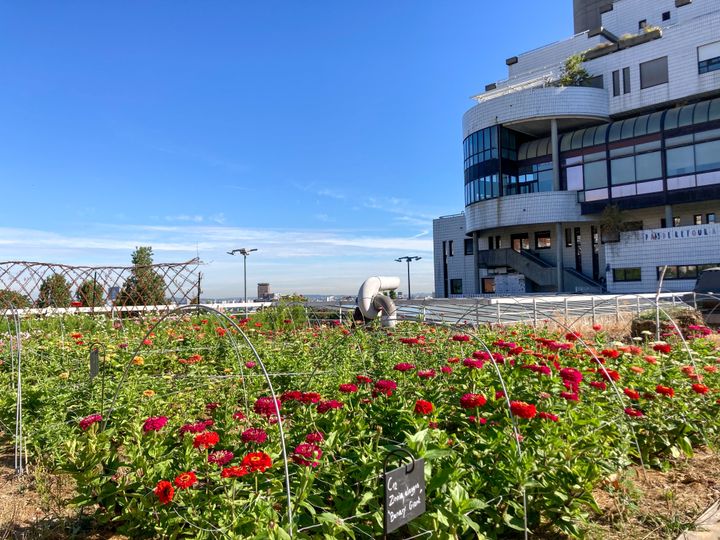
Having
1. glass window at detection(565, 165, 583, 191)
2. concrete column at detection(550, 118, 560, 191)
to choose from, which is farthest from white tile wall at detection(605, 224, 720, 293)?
concrete column at detection(550, 118, 560, 191)

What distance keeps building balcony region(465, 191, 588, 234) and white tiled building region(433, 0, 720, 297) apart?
0.08 meters

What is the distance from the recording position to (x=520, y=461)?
3018 mm

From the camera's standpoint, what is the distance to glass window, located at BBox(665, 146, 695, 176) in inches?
1268

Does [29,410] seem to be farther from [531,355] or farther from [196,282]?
[196,282]

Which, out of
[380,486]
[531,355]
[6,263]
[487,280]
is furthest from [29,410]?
[487,280]

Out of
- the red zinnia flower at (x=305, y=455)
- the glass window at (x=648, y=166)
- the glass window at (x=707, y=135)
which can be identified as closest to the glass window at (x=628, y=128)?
the glass window at (x=648, y=166)

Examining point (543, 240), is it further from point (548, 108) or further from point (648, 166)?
point (548, 108)

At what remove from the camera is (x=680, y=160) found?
32594 millimetres

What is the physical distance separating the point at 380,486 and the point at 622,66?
40951 millimetres

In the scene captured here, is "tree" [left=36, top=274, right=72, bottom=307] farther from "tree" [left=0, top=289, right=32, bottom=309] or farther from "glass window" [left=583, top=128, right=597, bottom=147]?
"glass window" [left=583, top=128, right=597, bottom=147]

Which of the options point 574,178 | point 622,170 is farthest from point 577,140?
point 622,170

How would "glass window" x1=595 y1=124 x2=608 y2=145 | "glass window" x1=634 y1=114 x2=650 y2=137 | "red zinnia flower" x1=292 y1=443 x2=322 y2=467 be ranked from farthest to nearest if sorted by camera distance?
"glass window" x1=595 y1=124 x2=608 y2=145, "glass window" x1=634 y1=114 x2=650 y2=137, "red zinnia flower" x1=292 y1=443 x2=322 y2=467

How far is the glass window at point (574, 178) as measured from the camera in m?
37.2

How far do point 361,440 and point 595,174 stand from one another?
3791 centimetres
